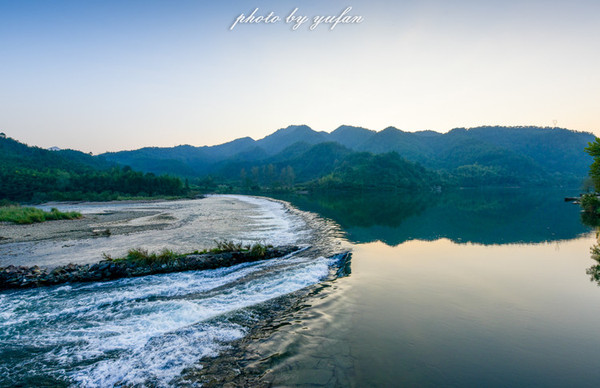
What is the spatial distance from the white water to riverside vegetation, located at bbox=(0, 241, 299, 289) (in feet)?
2.18

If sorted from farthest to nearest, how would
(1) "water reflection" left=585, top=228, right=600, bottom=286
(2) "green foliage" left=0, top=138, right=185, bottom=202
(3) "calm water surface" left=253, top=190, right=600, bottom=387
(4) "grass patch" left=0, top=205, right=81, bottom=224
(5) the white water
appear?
(2) "green foliage" left=0, top=138, right=185, bottom=202, (4) "grass patch" left=0, top=205, right=81, bottom=224, (1) "water reflection" left=585, top=228, right=600, bottom=286, (5) the white water, (3) "calm water surface" left=253, top=190, right=600, bottom=387

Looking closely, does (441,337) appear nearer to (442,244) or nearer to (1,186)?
(442,244)

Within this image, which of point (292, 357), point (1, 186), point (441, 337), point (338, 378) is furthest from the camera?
point (1, 186)

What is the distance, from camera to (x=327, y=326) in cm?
829

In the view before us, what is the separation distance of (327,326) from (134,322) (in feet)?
19.4

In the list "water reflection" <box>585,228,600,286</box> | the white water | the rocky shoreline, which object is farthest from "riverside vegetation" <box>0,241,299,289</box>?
"water reflection" <box>585,228,600,286</box>

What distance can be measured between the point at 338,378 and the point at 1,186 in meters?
104

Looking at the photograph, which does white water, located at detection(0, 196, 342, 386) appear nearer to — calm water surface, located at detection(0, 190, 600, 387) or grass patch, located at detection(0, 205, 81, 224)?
calm water surface, located at detection(0, 190, 600, 387)

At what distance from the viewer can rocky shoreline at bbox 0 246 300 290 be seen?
40.3 ft

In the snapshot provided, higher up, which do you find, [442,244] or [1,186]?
[1,186]

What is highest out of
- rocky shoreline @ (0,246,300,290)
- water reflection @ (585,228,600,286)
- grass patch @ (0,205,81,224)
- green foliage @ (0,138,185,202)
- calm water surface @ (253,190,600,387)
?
green foliage @ (0,138,185,202)

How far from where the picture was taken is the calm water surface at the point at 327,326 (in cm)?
613

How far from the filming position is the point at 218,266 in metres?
14.5

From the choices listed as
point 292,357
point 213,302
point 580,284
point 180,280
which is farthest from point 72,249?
point 580,284
